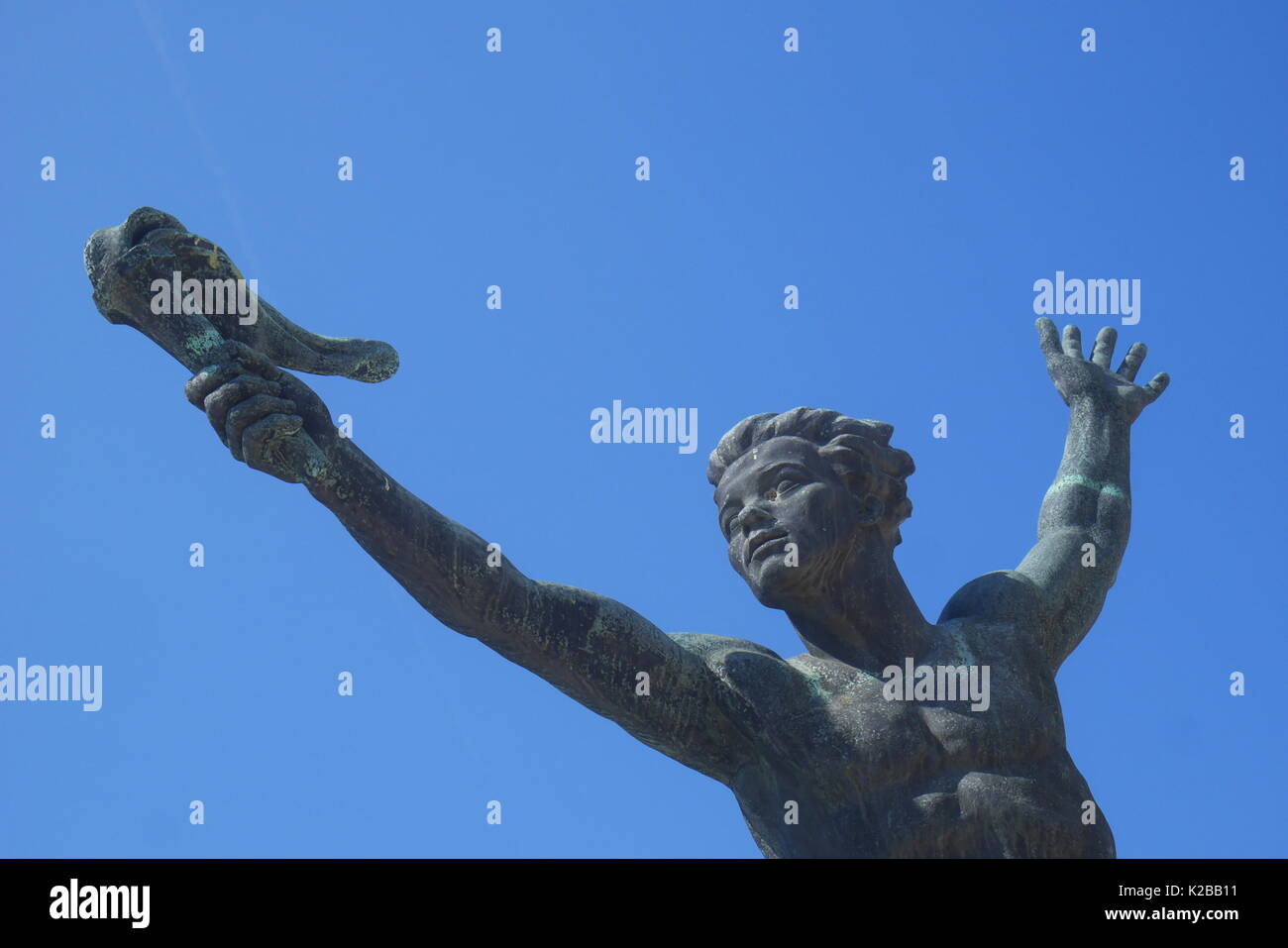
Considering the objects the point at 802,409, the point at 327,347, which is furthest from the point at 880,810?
the point at 327,347

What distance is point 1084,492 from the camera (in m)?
13.8

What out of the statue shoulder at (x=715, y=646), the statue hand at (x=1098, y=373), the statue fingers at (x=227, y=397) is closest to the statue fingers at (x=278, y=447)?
the statue fingers at (x=227, y=397)

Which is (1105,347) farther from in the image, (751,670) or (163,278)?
(163,278)

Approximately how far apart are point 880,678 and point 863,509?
1.07 meters

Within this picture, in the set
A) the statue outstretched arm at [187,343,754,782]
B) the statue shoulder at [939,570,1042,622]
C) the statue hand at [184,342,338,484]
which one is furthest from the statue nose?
the statue hand at [184,342,338,484]

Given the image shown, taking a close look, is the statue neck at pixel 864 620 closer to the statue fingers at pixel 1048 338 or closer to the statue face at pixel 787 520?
the statue face at pixel 787 520

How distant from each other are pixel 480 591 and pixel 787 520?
1.92m

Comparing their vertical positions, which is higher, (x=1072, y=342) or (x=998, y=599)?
(x=1072, y=342)

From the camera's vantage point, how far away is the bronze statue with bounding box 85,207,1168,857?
1123cm

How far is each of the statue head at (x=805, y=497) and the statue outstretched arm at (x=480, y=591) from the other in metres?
0.74

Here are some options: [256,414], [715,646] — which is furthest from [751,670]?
[256,414]

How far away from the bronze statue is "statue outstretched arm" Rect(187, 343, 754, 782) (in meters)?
0.01

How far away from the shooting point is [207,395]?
35.9 ft
